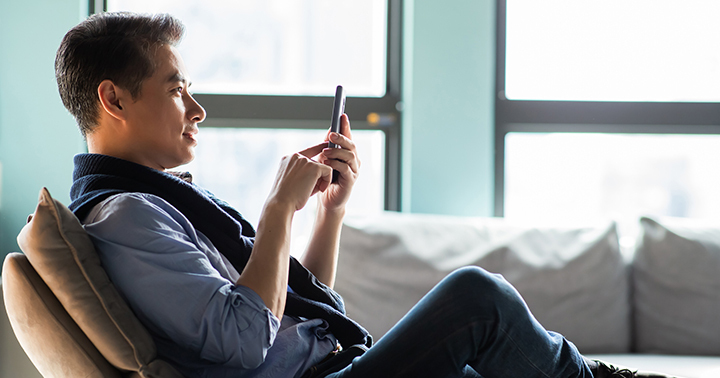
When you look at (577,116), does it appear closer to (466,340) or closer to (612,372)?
(612,372)

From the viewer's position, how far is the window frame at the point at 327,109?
239 centimetres

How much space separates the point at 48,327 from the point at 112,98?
435 mm

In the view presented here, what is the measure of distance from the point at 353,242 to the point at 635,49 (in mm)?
1594

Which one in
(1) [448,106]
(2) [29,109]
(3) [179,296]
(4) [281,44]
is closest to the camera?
(3) [179,296]

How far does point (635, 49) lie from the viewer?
2.55m

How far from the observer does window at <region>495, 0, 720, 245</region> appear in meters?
2.50

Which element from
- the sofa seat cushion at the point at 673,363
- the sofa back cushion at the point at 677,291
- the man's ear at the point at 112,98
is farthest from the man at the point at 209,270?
the sofa back cushion at the point at 677,291

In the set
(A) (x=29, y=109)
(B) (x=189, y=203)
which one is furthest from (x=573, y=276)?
(A) (x=29, y=109)

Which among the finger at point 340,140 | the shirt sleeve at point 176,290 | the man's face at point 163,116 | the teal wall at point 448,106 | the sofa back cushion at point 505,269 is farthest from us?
the teal wall at point 448,106

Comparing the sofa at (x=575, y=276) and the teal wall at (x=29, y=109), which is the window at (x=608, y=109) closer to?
the sofa at (x=575, y=276)

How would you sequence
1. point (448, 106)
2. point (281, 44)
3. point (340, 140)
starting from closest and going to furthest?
point (340, 140), point (448, 106), point (281, 44)

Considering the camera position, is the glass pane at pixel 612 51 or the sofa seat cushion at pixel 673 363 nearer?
the sofa seat cushion at pixel 673 363

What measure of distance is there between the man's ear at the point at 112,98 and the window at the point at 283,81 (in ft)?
4.18

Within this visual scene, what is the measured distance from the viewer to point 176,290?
914 mm
